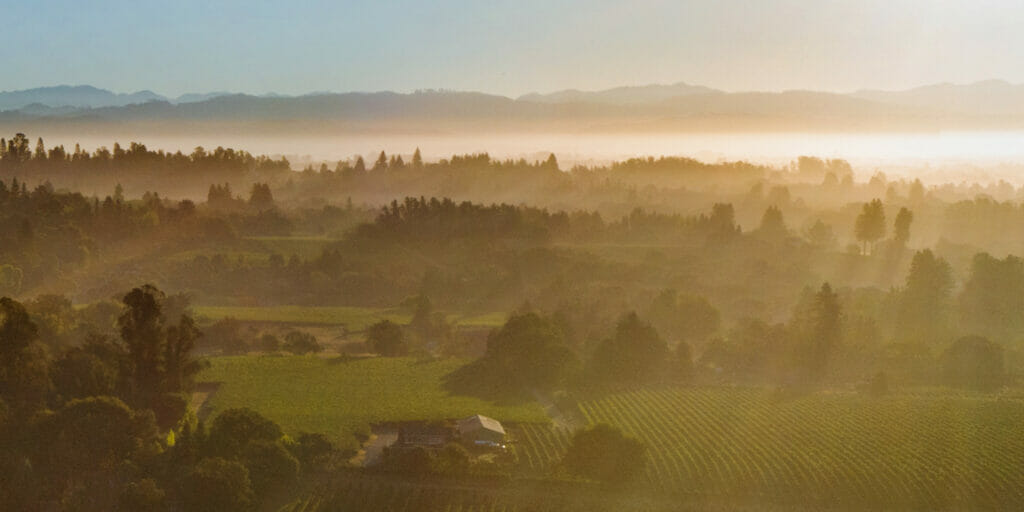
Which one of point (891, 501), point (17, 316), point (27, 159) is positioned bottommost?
point (891, 501)

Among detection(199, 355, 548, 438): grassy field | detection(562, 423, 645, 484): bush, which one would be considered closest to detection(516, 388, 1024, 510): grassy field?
detection(562, 423, 645, 484): bush

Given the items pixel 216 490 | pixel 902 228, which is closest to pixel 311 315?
pixel 216 490

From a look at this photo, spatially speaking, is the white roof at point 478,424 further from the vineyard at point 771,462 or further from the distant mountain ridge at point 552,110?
the distant mountain ridge at point 552,110

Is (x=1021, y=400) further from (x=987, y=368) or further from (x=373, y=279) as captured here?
(x=373, y=279)

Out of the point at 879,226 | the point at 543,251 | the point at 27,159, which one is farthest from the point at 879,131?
the point at 27,159

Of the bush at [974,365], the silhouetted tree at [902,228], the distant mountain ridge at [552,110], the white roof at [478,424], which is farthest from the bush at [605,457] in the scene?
the distant mountain ridge at [552,110]

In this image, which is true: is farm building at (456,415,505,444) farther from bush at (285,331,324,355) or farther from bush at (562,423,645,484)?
bush at (285,331,324,355)
